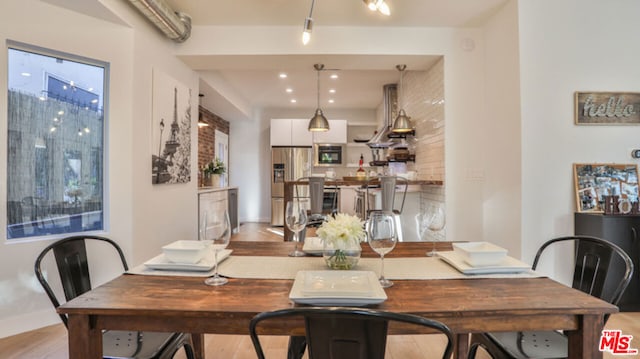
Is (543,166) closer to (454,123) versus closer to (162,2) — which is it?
(454,123)

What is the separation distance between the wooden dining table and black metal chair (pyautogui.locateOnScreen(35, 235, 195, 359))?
0.27 metres

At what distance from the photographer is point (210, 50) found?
10.6 ft

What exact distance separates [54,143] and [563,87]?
4.05 metres

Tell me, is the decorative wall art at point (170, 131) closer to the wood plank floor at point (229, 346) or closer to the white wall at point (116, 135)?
the white wall at point (116, 135)

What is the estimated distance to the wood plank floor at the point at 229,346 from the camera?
196 cm

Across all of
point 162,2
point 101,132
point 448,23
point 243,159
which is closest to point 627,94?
point 448,23

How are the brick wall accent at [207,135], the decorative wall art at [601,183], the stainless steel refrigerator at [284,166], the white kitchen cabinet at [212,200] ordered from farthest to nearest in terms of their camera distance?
the stainless steel refrigerator at [284,166] < the brick wall accent at [207,135] < the white kitchen cabinet at [212,200] < the decorative wall art at [601,183]

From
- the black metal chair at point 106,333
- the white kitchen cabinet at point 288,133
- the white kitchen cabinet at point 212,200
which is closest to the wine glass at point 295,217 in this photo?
the black metal chair at point 106,333

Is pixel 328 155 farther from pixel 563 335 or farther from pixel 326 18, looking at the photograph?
pixel 563 335

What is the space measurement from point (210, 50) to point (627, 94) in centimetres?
374

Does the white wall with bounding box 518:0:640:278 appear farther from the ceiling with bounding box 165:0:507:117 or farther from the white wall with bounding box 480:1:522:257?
the ceiling with bounding box 165:0:507:117
